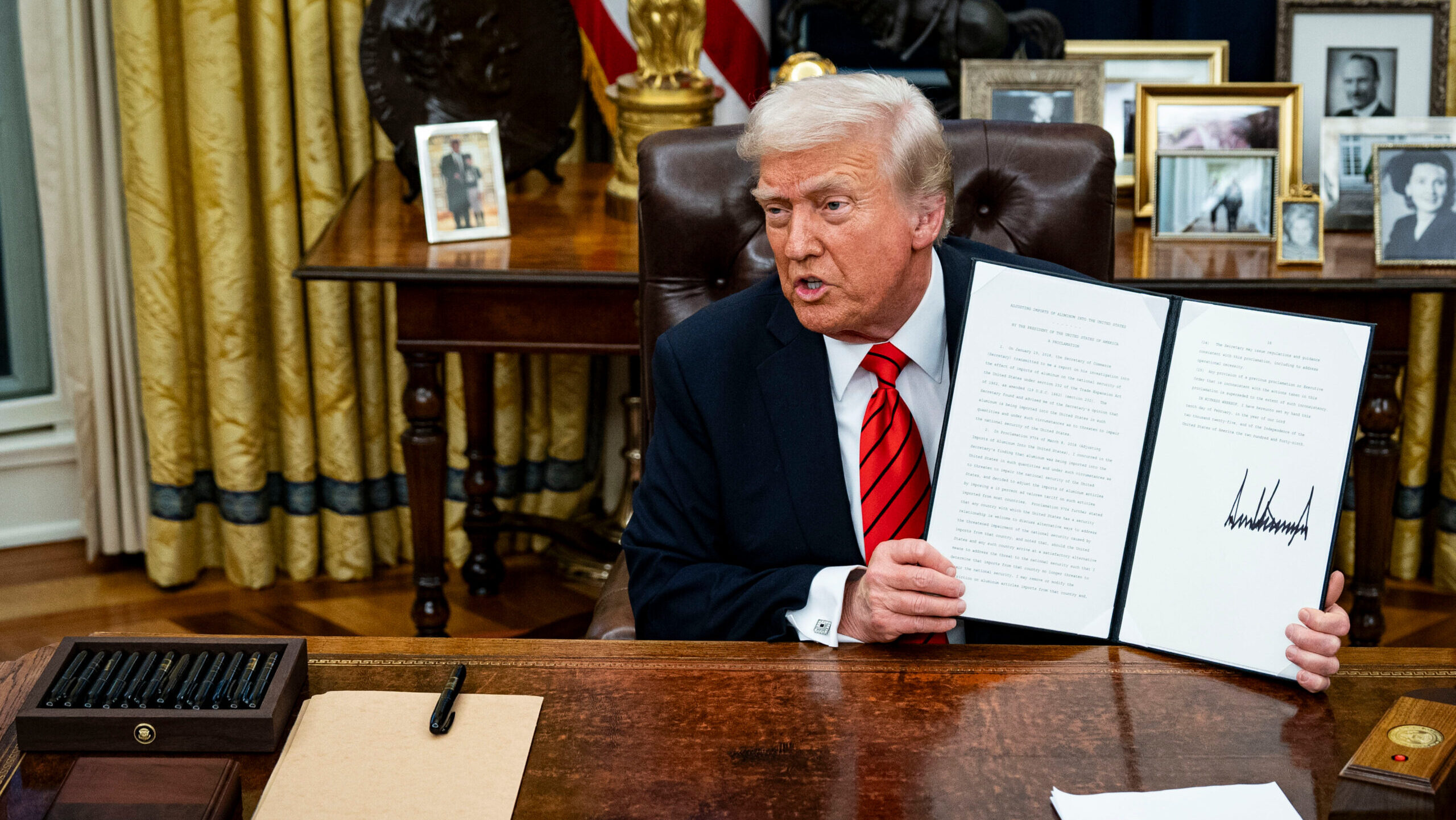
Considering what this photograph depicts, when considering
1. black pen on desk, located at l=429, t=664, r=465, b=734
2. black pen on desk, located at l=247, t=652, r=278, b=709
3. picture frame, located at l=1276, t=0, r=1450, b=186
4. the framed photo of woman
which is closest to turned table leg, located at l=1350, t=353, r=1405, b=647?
the framed photo of woman

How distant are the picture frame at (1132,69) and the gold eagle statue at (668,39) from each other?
721mm

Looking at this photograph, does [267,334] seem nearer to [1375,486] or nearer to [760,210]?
[760,210]

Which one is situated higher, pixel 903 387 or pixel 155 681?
pixel 903 387

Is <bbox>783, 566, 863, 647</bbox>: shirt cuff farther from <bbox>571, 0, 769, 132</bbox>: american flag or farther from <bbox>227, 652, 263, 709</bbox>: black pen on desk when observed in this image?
<bbox>571, 0, 769, 132</bbox>: american flag

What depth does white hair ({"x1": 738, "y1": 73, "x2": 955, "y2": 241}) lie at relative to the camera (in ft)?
4.69

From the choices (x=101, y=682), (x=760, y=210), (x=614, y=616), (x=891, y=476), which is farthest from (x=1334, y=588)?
(x=101, y=682)

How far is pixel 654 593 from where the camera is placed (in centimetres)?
149

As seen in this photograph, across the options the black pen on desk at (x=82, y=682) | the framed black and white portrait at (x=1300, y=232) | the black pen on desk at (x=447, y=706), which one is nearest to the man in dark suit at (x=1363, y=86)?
the framed black and white portrait at (x=1300, y=232)

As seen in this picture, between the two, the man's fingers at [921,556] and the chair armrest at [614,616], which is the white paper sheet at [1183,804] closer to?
the man's fingers at [921,556]

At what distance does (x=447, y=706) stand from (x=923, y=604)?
0.44 metres

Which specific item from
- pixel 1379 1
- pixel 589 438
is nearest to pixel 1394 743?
pixel 1379 1

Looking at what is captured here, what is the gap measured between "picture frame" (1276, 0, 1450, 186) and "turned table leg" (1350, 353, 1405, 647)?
490 millimetres

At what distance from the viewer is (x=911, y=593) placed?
4.15 feet

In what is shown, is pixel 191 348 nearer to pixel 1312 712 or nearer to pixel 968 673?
pixel 968 673
